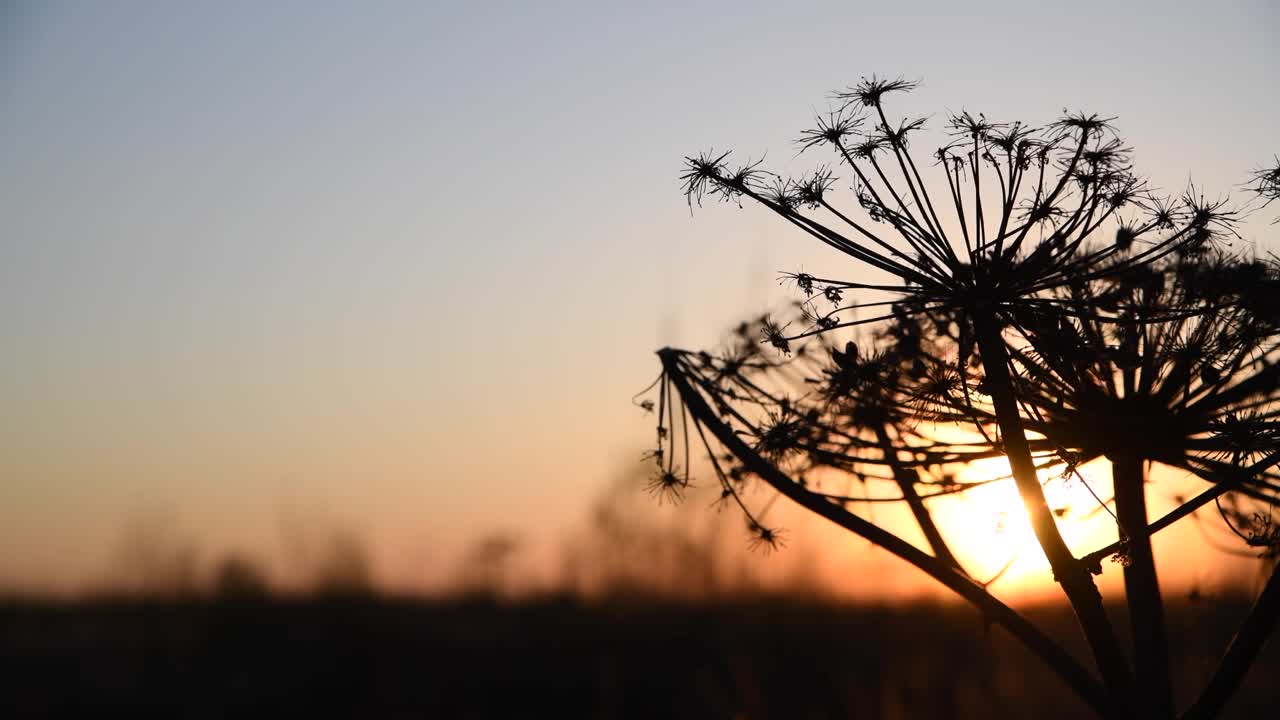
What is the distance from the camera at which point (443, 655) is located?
4075cm

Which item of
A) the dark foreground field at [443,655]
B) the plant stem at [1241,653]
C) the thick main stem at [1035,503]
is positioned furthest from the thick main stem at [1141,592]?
the dark foreground field at [443,655]

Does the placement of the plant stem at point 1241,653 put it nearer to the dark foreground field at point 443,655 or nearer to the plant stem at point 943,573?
the plant stem at point 943,573

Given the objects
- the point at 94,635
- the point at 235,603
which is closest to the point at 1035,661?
the point at 235,603

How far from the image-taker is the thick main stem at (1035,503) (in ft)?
28.1

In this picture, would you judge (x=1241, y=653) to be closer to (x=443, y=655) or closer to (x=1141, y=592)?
(x=1141, y=592)

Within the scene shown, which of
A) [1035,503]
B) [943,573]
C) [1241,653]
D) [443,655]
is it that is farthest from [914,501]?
[443,655]

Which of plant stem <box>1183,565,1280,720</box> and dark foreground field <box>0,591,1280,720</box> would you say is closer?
plant stem <box>1183,565,1280,720</box>

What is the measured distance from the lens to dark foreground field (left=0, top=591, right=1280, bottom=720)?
32.1 metres

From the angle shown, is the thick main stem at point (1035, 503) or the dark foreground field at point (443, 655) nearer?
the thick main stem at point (1035, 503)

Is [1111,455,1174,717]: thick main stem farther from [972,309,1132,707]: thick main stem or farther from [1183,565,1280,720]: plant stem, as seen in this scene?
[972,309,1132,707]: thick main stem

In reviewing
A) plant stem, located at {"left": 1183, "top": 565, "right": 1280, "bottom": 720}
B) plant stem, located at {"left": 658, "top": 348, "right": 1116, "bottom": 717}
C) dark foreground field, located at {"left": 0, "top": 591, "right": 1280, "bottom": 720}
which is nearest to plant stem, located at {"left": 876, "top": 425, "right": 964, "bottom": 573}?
plant stem, located at {"left": 658, "top": 348, "right": 1116, "bottom": 717}

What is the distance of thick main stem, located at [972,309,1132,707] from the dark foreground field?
18.3 meters

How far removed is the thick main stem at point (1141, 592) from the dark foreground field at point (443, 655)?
634 inches

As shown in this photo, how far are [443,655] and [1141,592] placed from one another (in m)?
32.8
